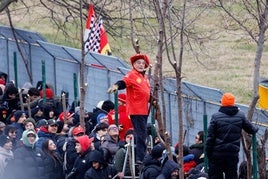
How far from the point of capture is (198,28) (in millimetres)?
40875

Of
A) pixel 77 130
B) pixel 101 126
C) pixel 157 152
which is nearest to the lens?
pixel 157 152

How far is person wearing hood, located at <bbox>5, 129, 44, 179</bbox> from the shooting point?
55.2 feet

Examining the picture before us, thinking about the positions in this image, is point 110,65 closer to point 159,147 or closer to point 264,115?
point 264,115

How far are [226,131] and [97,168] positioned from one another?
194 cm

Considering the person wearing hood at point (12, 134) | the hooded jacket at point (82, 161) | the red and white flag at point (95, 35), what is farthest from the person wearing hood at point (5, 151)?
the red and white flag at point (95, 35)

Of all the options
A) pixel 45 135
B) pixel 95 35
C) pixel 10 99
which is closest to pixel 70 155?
pixel 45 135

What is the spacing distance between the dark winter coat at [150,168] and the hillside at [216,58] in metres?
16.1

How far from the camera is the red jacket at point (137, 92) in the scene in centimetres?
1730

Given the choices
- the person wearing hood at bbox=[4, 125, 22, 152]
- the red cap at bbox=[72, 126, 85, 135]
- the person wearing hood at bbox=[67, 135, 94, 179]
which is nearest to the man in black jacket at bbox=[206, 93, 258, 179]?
the person wearing hood at bbox=[67, 135, 94, 179]

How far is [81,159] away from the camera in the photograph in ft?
57.3

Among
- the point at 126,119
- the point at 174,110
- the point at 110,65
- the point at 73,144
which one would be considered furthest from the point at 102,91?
the point at 73,144

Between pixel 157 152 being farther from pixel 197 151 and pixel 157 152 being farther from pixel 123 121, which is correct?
pixel 123 121

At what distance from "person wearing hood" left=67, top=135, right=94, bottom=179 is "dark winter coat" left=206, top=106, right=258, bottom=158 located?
1.95 metres

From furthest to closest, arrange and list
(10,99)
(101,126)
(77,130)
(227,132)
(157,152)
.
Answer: (10,99) < (101,126) < (77,130) < (157,152) < (227,132)
